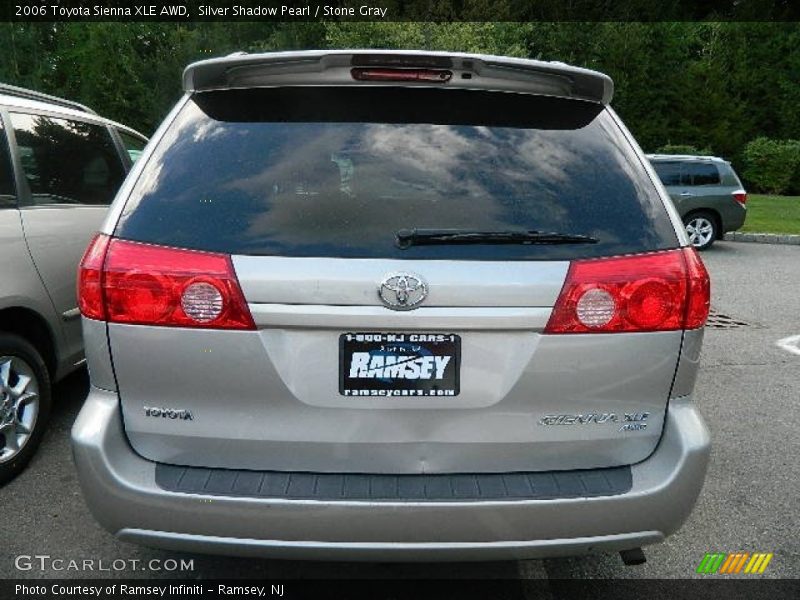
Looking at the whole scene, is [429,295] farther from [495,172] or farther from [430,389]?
[495,172]

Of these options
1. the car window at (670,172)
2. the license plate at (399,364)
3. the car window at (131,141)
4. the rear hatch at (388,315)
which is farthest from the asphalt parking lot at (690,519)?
the car window at (670,172)

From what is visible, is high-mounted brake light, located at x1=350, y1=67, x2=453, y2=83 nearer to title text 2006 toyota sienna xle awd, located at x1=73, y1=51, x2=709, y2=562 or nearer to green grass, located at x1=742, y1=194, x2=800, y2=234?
title text 2006 toyota sienna xle awd, located at x1=73, y1=51, x2=709, y2=562

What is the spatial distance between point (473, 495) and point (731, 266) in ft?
33.9

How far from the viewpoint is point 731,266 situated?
10.8 metres

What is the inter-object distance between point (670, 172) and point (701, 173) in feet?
1.93

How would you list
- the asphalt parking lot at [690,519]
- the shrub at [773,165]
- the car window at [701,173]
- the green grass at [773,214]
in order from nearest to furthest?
the asphalt parking lot at [690,519] < the car window at [701,173] < the green grass at [773,214] < the shrub at [773,165]

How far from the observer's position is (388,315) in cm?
180

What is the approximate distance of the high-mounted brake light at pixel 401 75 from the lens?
2078 millimetres

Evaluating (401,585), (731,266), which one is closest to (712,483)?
(401,585)

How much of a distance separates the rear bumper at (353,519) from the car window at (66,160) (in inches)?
86.4

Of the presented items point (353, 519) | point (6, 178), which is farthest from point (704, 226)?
point (353, 519)

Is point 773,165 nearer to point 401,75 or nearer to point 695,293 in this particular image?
point 695,293

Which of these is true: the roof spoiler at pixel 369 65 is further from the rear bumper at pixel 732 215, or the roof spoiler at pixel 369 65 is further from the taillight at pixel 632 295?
the rear bumper at pixel 732 215

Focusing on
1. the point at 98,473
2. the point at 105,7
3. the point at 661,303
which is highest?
the point at 661,303
